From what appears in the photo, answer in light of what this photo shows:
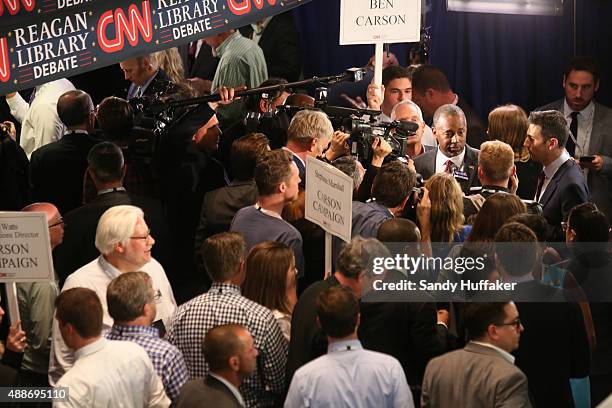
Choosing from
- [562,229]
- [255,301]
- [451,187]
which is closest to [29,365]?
[255,301]

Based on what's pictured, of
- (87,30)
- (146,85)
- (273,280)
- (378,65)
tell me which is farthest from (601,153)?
(87,30)

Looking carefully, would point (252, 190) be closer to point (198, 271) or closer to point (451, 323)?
point (198, 271)

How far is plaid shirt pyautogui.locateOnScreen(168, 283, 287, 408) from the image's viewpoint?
5.03 meters

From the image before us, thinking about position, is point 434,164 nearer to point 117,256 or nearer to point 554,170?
point 554,170

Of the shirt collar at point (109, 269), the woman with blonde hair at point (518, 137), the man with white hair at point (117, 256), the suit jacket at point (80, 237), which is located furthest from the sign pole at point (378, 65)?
the shirt collar at point (109, 269)

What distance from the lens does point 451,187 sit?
6137 millimetres

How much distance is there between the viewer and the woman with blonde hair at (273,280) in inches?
208

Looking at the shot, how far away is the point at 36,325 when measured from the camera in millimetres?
5539

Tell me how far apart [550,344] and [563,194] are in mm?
2080

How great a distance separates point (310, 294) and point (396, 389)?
A: 0.67 m

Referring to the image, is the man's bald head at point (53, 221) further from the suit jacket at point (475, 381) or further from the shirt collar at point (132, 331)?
the suit jacket at point (475, 381)

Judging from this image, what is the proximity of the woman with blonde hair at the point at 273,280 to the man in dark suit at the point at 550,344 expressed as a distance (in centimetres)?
98

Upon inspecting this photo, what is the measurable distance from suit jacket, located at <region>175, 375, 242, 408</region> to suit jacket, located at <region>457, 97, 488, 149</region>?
429 cm

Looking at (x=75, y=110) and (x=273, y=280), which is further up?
(x=75, y=110)
